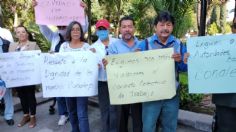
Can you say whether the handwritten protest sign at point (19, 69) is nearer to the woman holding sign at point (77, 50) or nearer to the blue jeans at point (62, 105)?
the blue jeans at point (62, 105)

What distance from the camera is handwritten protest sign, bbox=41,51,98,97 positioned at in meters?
4.20

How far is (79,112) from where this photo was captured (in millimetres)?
4363

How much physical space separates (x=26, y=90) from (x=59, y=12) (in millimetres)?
1437

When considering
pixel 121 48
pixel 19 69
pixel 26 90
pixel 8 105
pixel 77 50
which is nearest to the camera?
pixel 121 48

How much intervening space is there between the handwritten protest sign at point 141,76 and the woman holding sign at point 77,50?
2.42 ft

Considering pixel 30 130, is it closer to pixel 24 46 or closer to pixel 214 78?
pixel 24 46

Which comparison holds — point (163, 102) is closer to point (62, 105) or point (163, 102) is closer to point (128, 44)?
point (128, 44)

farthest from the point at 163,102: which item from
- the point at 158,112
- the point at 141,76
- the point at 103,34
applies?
the point at 103,34

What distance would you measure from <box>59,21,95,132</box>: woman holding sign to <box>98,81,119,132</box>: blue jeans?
0.73 ft

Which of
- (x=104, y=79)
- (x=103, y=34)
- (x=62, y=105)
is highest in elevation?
(x=103, y=34)

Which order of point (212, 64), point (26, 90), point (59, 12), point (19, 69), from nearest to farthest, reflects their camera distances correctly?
point (212, 64), point (59, 12), point (19, 69), point (26, 90)

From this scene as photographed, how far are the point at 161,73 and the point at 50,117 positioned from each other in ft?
10.5

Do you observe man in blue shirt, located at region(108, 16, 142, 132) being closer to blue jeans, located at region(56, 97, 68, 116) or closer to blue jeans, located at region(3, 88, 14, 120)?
blue jeans, located at region(56, 97, 68, 116)

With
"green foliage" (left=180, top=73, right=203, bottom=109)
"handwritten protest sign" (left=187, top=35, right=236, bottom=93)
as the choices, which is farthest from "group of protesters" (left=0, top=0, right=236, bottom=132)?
"green foliage" (left=180, top=73, right=203, bottom=109)
